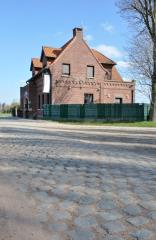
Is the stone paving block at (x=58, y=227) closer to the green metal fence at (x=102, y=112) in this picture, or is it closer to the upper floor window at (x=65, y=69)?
the green metal fence at (x=102, y=112)

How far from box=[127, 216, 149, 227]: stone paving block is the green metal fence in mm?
32755

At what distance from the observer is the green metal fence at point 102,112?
37.7 metres

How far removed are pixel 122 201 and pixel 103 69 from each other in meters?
41.8

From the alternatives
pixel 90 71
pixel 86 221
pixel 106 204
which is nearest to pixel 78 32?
pixel 90 71

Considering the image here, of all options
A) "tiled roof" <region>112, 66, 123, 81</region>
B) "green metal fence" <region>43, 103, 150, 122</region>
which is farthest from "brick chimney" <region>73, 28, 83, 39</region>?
"green metal fence" <region>43, 103, 150, 122</region>

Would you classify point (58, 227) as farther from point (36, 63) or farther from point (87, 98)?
point (36, 63)

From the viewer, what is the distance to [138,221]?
481 cm

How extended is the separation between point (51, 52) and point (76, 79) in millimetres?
4827

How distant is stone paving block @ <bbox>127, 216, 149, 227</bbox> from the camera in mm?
4721

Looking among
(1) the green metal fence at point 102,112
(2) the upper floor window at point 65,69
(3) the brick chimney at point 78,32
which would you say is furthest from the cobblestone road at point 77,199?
(3) the brick chimney at point 78,32

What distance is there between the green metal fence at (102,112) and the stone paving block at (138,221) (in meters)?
32.8

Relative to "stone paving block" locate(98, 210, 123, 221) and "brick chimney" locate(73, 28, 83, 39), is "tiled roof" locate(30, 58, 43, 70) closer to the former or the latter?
"brick chimney" locate(73, 28, 83, 39)

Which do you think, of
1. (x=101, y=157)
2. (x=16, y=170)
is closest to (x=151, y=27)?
(x=101, y=157)

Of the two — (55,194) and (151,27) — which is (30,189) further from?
(151,27)
